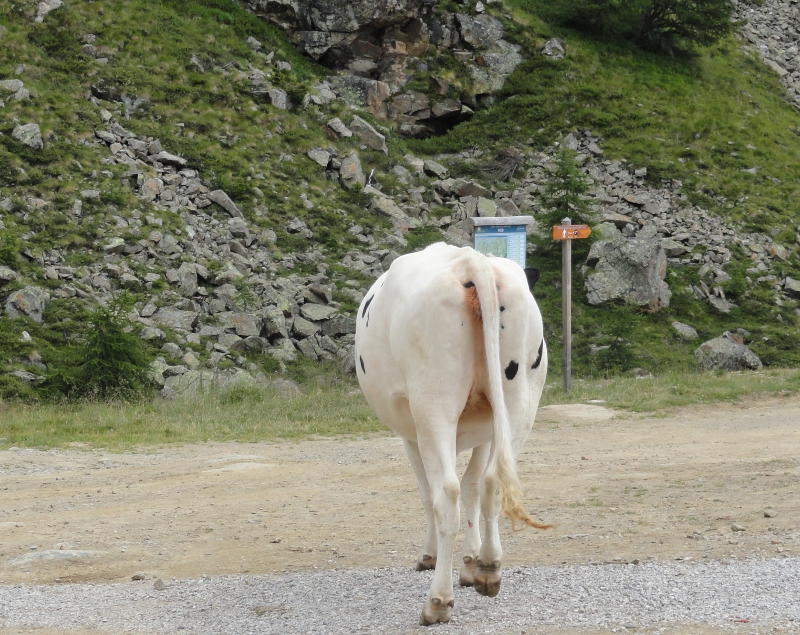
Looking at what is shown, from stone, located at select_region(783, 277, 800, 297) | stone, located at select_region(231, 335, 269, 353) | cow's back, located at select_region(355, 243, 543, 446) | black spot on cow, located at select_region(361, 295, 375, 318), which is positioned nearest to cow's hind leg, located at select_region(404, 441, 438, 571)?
cow's back, located at select_region(355, 243, 543, 446)

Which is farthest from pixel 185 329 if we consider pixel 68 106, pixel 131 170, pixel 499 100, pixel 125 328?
pixel 499 100

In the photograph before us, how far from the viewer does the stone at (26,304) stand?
19.0 meters

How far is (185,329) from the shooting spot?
2012 cm

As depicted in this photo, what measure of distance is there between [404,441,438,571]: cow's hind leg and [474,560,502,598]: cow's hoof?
2.18ft

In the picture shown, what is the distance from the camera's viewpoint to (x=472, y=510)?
640cm

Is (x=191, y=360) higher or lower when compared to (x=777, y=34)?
lower

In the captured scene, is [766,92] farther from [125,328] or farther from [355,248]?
[125,328]

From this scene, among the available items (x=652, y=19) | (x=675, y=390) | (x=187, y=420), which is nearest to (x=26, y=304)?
(x=187, y=420)

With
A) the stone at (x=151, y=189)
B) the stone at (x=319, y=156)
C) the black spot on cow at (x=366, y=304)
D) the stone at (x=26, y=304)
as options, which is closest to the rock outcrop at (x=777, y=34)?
the stone at (x=319, y=156)

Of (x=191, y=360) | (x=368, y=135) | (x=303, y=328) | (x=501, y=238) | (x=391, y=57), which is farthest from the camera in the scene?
(x=391, y=57)

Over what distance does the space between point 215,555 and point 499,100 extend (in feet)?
97.1

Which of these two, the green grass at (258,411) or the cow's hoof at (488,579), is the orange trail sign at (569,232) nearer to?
the green grass at (258,411)

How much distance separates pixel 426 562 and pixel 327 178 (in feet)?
72.6

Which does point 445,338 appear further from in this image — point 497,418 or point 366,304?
point 366,304
